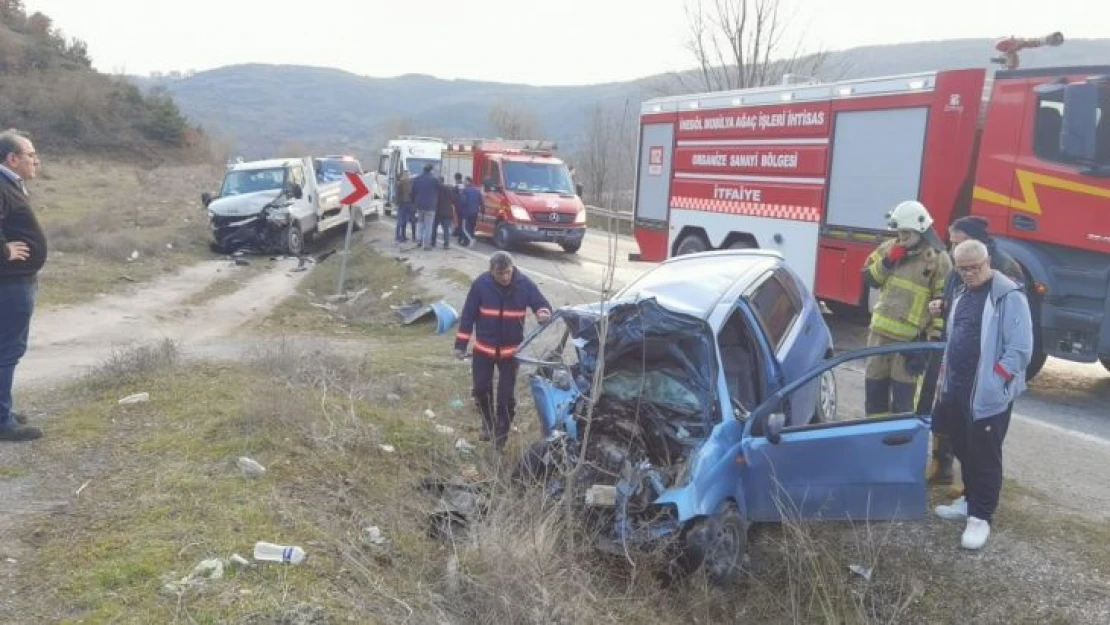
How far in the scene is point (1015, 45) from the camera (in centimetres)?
842

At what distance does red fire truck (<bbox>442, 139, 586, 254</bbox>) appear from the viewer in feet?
60.1

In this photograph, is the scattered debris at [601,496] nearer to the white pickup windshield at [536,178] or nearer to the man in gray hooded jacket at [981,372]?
the man in gray hooded jacket at [981,372]

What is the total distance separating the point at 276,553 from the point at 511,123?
57.9m

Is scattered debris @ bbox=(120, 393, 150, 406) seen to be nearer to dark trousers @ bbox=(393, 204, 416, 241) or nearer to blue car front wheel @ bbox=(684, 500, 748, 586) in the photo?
blue car front wheel @ bbox=(684, 500, 748, 586)

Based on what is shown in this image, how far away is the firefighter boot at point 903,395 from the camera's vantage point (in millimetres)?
5523

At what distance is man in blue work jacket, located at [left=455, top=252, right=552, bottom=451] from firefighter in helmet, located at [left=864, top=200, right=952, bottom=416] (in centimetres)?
230

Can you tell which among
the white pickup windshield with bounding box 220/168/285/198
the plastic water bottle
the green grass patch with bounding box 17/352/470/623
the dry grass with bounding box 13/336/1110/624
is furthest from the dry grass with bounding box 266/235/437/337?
the plastic water bottle

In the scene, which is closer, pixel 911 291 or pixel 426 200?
pixel 911 291

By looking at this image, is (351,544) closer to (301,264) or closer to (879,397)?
(879,397)

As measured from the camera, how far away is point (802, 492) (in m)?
4.68

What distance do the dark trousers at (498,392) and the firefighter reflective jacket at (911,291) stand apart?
8.55ft

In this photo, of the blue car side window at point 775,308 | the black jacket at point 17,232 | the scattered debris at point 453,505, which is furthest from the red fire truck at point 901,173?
the black jacket at point 17,232

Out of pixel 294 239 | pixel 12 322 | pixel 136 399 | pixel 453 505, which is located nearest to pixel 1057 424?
pixel 453 505

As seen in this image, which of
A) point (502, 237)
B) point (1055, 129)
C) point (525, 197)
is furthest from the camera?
point (502, 237)
